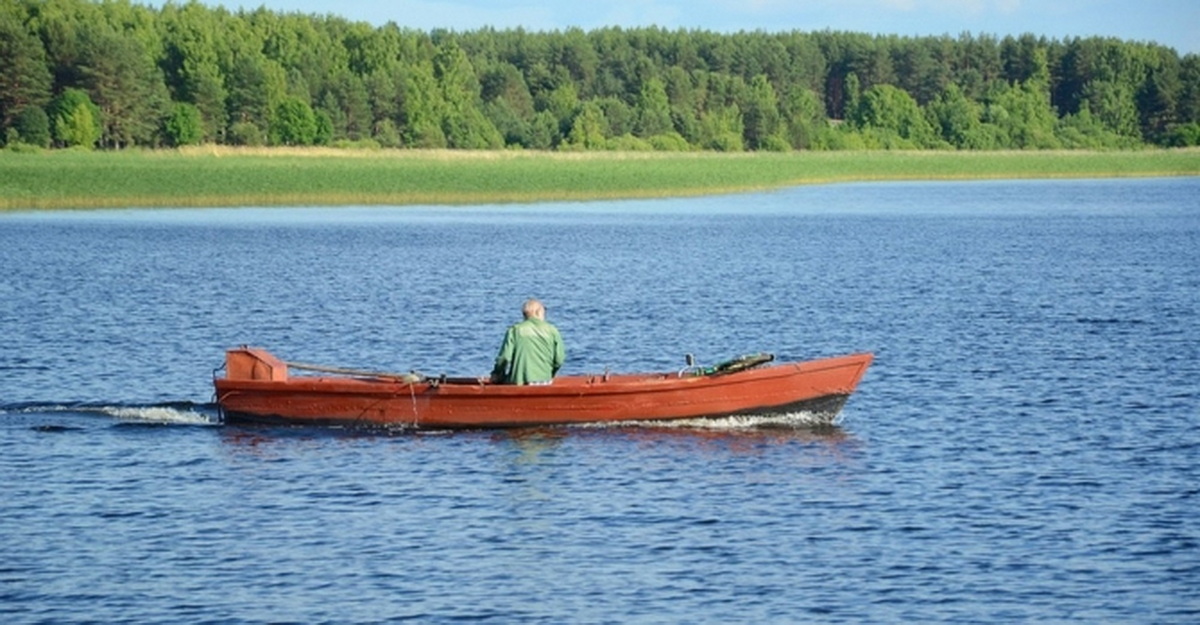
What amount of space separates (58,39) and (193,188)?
4486 centimetres

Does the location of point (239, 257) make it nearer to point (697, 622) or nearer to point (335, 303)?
point (335, 303)

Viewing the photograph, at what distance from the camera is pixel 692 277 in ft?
172

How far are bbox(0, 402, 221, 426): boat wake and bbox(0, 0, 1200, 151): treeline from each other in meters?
83.3

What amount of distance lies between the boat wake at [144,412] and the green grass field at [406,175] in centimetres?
5308

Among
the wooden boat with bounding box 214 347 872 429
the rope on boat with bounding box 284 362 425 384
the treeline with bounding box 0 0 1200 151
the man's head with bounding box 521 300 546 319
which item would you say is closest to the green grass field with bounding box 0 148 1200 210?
the treeline with bounding box 0 0 1200 151

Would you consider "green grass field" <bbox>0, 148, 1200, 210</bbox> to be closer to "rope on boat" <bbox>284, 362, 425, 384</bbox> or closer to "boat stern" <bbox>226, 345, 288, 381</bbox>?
"boat stern" <bbox>226, 345, 288, 381</bbox>

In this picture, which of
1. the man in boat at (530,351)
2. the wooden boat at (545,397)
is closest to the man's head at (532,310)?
the man in boat at (530,351)

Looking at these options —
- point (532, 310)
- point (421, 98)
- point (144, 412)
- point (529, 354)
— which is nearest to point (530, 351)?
point (529, 354)

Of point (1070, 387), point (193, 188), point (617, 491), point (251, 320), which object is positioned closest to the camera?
point (617, 491)

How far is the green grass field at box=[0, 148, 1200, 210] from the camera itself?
81.1 metres

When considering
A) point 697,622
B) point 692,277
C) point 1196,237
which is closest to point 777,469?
point 697,622

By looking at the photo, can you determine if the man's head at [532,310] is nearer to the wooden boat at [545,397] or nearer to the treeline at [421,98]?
the wooden boat at [545,397]

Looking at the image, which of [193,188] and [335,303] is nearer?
[335,303]

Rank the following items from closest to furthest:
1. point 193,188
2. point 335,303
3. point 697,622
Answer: point 697,622
point 335,303
point 193,188
